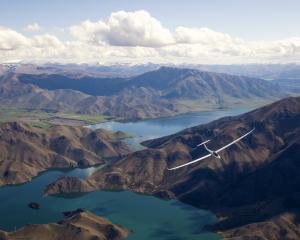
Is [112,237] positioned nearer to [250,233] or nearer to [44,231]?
[44,231]

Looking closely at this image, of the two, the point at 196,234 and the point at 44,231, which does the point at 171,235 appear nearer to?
the point at 196,234

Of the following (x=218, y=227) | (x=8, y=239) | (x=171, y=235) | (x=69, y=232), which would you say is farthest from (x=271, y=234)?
(x=8, y=239)

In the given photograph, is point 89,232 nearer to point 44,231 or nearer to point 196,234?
point 44,231

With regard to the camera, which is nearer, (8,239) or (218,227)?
(8,239)

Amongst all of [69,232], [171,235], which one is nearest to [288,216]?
[171,235]

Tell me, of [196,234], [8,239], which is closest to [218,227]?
[196,234]
